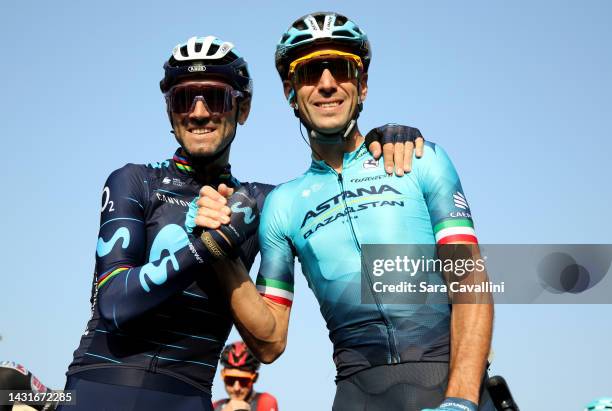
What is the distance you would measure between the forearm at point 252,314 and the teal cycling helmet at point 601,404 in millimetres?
7412

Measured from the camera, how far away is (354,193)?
259 inches

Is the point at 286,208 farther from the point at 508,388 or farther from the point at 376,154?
the point at 508,388

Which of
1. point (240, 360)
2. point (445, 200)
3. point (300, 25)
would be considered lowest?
point (445, 200)

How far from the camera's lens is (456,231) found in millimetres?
5988

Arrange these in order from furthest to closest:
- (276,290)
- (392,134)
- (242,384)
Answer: (242,384) → (392,134) → (276,290)

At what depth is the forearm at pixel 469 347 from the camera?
5406 mm

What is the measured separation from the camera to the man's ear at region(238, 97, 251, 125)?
7.91m

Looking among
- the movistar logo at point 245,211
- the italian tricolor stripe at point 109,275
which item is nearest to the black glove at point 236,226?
the movistar logo at point 245,211

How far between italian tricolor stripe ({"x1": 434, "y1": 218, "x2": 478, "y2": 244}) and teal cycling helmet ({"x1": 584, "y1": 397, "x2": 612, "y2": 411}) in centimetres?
738

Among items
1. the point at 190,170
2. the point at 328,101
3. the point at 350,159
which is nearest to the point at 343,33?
the point at 328,101

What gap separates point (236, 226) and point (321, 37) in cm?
202

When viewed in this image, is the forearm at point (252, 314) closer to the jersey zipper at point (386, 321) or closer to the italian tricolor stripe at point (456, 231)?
the jersey zipper at point (386, 321)

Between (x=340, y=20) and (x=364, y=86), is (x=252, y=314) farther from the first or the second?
(x=340, y=20)

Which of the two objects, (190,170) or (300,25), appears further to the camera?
(190,170)
